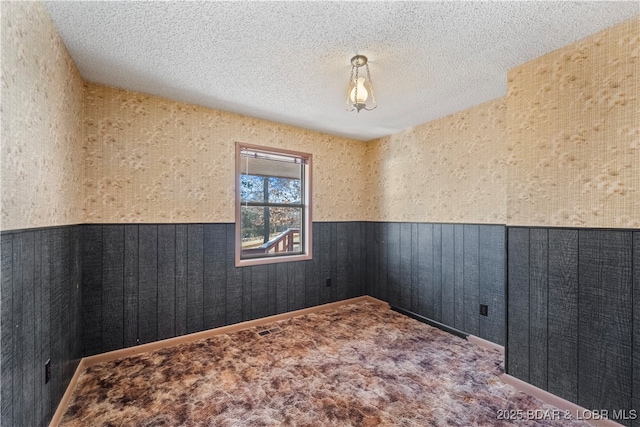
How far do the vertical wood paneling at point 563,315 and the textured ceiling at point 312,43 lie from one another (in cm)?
140

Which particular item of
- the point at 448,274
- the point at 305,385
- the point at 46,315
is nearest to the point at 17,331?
the point at 46,315

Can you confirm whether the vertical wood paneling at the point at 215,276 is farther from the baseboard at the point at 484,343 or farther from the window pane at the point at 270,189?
the baseboard at the point at 484,343

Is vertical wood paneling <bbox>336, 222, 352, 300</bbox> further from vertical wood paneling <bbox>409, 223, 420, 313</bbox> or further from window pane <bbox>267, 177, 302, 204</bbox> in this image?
vertical wood paneling <bbox>409, 223, 420, 313</bbox>

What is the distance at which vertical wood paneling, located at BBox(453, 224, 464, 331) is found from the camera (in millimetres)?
3096

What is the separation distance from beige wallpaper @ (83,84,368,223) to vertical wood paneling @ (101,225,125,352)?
175 mm

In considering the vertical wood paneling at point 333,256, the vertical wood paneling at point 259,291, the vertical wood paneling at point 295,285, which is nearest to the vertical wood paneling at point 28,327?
the vertical wood paneling at point 259,291

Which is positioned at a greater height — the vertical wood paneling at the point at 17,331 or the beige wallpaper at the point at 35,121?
the beige wallpaper at the point at 35,121

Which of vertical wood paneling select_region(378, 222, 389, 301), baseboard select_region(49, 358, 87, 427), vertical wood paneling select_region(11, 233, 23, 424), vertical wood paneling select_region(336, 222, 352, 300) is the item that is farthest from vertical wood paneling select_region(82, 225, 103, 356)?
vertical wood paneling select_region(378, 222, 389, 301)

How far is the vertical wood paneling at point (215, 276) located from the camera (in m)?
3.04

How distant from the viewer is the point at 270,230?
145 inches

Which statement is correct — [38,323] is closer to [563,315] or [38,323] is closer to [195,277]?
[195,277]

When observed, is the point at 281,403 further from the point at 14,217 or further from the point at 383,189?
the point at 383,189

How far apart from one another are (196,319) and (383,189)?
3000 millimetres

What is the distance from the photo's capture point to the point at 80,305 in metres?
2.38
